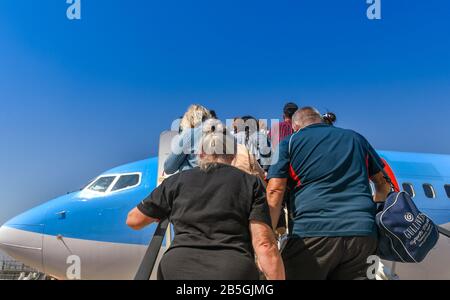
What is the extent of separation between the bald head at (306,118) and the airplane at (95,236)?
4255mm

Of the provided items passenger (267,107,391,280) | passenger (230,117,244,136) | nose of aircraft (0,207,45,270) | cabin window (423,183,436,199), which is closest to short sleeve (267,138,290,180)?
passenger (267,107,391,280)

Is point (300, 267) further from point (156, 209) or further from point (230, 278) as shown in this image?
point (156, 209)

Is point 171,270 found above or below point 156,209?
below

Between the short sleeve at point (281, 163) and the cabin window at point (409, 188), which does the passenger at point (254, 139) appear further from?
the cabin window at point (409, 188)

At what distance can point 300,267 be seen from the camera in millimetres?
2762

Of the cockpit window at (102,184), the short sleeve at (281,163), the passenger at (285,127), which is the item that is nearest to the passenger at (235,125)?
the passenger at (285,127)

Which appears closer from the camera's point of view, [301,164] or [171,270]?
[171,270]

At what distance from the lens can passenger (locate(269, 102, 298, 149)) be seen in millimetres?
5414

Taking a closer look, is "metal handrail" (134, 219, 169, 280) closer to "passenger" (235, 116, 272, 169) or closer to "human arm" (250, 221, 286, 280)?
"human arm" (250, 221, 286, 280)

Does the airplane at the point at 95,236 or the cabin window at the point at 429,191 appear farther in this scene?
the cabin window at the point at 429,191

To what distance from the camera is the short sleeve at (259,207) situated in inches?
95.0

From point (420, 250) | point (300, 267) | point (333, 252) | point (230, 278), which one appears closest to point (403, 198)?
point (420, 250)

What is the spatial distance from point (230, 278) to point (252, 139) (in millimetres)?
3107

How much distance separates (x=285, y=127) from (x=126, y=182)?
4371 mm
